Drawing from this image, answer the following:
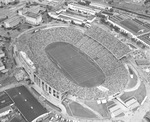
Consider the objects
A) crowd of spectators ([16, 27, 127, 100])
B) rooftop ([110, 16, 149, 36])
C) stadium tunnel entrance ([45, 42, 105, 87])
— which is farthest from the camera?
rooftop ([110, 16, 149, 36])

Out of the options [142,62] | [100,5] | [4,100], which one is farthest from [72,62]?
[100,5]

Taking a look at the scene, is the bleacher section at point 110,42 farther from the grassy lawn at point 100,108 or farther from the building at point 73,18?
the grassy lawn at point 100,108

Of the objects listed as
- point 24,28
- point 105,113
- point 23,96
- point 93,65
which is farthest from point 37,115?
point 24,28

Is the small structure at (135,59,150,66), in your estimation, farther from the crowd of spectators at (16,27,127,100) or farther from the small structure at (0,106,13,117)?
the small structure at (0,106,13,117)

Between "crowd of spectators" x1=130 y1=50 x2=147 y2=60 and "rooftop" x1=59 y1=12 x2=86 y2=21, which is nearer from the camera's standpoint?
"crowd of spectators" x1=130 y1=50 x2=147 y2=60

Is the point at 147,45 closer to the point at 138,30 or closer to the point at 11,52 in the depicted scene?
the point at 138,30

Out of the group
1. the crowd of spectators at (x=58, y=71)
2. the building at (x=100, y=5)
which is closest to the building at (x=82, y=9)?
the building at (x=100, y=5)

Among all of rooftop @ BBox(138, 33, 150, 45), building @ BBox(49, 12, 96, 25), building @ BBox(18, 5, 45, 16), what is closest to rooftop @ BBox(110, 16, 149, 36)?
rooftop @ BBox(138, 33, 150, 45)
